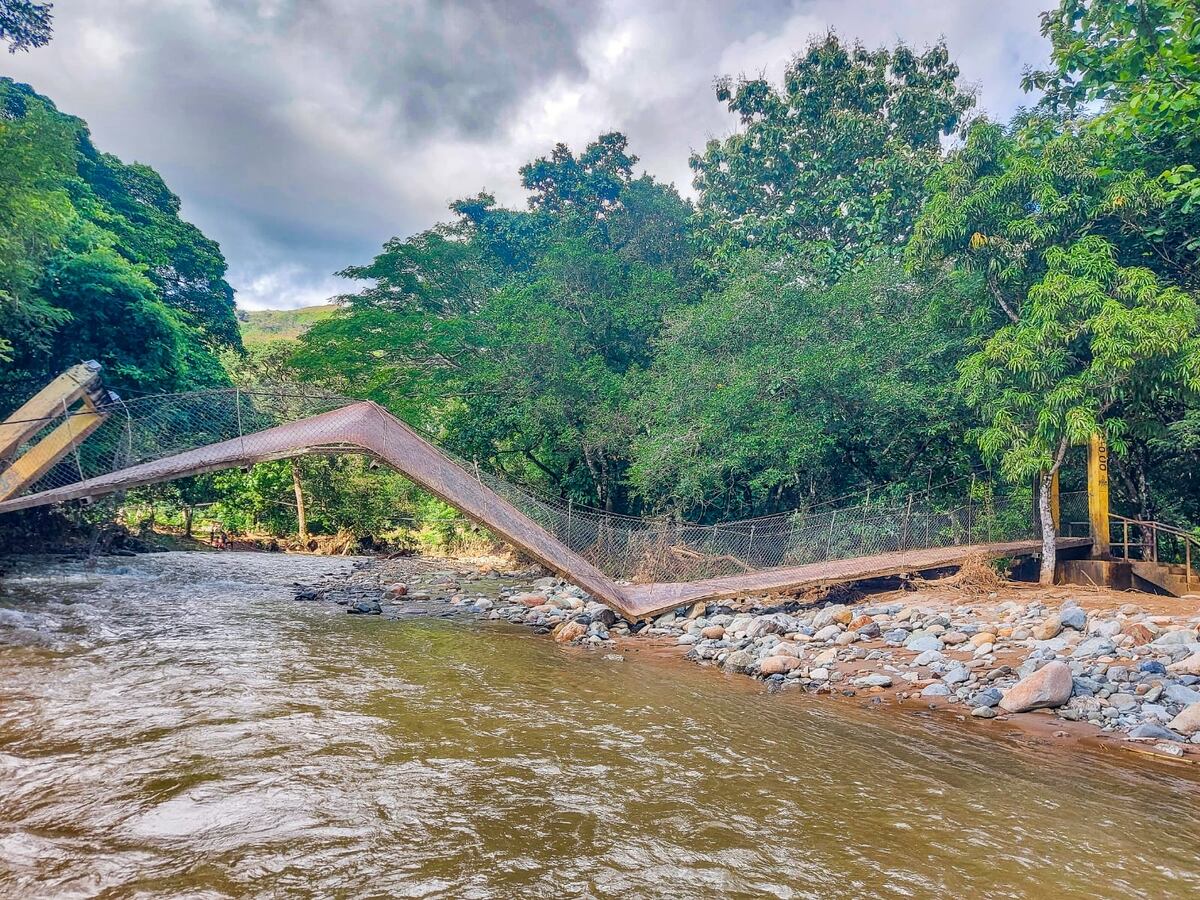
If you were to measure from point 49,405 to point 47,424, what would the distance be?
20.2 inches

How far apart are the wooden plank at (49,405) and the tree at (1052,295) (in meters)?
10.6

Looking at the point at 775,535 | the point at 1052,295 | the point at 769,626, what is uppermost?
the point at 1052,295

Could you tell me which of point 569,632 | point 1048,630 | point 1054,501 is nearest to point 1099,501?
point 1054,501

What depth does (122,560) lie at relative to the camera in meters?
11.4

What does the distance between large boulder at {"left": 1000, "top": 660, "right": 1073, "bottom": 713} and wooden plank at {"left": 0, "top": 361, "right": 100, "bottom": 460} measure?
30.4ft

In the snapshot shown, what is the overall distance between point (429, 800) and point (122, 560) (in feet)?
38.6

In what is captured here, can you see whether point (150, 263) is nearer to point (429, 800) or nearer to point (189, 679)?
point (189, 679)

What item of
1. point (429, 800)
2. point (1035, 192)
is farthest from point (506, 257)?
point (429, 800)

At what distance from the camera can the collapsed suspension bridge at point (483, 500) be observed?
20.0 ft

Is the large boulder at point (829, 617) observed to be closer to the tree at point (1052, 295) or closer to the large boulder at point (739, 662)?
the large boulder at point (739, 662)

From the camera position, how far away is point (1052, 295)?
7375mm

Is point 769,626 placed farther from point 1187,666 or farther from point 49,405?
point 49,405

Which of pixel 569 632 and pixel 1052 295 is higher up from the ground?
pixel 1052 295

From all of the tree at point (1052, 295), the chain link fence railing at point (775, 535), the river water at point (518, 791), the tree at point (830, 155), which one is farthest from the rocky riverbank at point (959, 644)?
the tree at point (830, 155)
